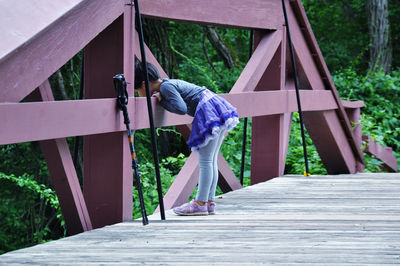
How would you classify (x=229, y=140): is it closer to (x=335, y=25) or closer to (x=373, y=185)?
(x=373, y=185)

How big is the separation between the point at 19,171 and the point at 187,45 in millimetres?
6088

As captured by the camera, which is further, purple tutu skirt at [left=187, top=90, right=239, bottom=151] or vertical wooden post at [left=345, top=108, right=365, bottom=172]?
vertical wooden post at [left=345, top=108, right=365, bottom=172]

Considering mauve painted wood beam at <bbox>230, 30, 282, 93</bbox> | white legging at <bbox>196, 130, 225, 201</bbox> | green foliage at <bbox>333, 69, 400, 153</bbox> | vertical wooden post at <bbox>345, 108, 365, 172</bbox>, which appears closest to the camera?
white legging at <bbox>196, 130, 225, 201</bbox>

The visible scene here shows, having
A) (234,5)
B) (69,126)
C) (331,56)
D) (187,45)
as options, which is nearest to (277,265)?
(69,126)

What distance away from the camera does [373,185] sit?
6.51m

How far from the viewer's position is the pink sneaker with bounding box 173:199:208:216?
4.57m

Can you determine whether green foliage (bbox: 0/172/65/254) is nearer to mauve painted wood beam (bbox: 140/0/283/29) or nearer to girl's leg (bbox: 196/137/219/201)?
mauve painted wood beam (bbox: 140/0/283/29)

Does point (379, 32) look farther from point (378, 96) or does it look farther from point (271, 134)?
point (271, 134)

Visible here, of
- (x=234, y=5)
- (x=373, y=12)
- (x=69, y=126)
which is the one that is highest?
(x=373, y=12)

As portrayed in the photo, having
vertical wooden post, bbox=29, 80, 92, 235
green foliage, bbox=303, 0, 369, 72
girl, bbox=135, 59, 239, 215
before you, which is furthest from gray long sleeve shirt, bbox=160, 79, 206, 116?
green foliage, bbox=303, 0, 369, 72

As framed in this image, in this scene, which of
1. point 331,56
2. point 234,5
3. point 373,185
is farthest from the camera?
point 331,56

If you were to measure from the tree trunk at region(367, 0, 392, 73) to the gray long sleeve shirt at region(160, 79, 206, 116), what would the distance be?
41.1ft

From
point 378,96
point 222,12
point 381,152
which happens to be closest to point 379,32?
point 378,96

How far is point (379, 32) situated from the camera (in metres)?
16.7
